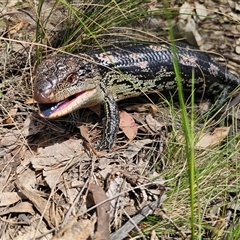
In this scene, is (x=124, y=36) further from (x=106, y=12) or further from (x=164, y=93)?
(x=164, y=93)

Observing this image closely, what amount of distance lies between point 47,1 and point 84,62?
1059 millimetres

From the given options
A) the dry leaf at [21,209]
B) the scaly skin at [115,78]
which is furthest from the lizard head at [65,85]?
the dry leaf at [21,209]

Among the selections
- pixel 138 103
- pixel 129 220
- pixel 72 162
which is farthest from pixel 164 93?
pixel 129 220

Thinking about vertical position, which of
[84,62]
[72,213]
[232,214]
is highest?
Answer: [84,62]

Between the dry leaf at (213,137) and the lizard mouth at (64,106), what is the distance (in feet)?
2.83

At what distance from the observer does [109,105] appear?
369 centimetres

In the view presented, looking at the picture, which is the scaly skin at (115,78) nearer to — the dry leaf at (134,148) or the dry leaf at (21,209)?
the dry leaf at (134,148)

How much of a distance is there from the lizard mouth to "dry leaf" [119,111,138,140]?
346mm

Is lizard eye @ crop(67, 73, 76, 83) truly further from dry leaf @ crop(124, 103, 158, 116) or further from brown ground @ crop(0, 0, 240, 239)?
dry leaf @ crop(124, 103, 158, 116)

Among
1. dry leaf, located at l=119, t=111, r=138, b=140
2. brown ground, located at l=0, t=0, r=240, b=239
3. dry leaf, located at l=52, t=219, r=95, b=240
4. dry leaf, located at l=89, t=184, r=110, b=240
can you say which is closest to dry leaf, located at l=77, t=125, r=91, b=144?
brown ground, located at l=0, t=0, r=240, b=239

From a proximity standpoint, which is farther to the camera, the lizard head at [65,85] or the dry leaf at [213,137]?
the dry leaf at [213,137]

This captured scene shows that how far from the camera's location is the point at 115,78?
148 inches

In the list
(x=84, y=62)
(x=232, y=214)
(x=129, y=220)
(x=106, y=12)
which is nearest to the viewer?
(x=129, y=220)

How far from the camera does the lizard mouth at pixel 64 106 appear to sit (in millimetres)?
3236
